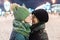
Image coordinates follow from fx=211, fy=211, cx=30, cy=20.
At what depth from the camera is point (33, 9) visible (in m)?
2.08

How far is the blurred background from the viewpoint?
6.82 ft

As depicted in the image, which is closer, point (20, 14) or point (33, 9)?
point (20, 14)

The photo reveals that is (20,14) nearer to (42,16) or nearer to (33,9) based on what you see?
(42,16)

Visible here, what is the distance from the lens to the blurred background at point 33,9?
208 cm

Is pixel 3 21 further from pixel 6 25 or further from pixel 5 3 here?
pixel 5 3

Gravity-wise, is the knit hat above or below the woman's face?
above

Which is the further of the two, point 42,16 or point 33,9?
point 33,9

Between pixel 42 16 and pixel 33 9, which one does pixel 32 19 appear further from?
pixel 33 9

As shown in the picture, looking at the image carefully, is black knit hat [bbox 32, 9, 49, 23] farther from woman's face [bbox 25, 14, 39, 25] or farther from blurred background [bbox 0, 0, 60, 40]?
blurred background [bbox 0, 0, 60, 40]

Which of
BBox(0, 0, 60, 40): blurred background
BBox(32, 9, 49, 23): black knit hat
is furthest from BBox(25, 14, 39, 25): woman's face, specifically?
BBox(0, 0, 60, 40): blurred background

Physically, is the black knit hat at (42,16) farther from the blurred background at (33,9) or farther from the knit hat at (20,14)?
the blurred background at (33,9)

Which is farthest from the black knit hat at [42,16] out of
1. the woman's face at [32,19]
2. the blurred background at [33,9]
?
the blurred background at [33,9]

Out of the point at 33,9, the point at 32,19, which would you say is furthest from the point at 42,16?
the point at 33,9

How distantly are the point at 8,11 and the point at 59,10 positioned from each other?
513mm
